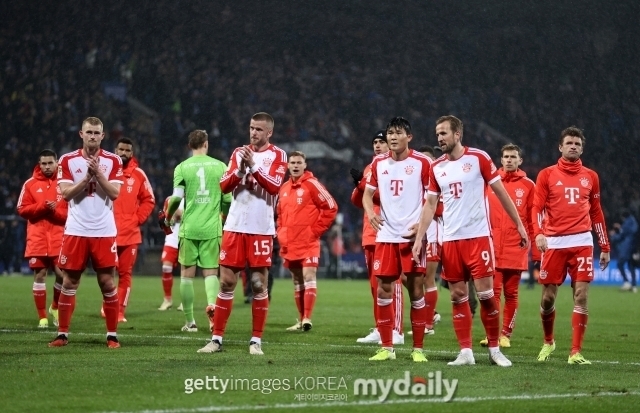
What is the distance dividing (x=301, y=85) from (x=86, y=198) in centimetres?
2841

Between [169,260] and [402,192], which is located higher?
[402,192]

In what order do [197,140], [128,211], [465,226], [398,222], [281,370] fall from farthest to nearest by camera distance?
[128,211] < [197,140] < [398,222] < [465,226] < [281,370]

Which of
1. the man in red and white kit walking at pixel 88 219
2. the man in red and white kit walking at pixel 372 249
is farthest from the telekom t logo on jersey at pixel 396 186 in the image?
the man in red and white kit walking at pixel 88 219

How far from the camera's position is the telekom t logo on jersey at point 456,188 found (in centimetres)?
956

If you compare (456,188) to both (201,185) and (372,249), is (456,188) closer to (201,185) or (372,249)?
(372,249)

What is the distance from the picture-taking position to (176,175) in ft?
41.4

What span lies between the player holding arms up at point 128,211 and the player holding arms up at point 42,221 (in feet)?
2.65

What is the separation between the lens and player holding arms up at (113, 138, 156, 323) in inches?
555

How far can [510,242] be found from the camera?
12266 mm

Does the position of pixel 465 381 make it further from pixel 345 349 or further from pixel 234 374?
pixel 345 349

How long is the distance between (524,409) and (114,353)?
458cm

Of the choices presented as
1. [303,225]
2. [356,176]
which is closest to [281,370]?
[356,176]

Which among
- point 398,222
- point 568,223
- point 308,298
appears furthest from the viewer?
point 308,298

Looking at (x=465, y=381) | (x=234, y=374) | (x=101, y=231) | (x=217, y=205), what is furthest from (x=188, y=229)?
(x=465, y=381)
